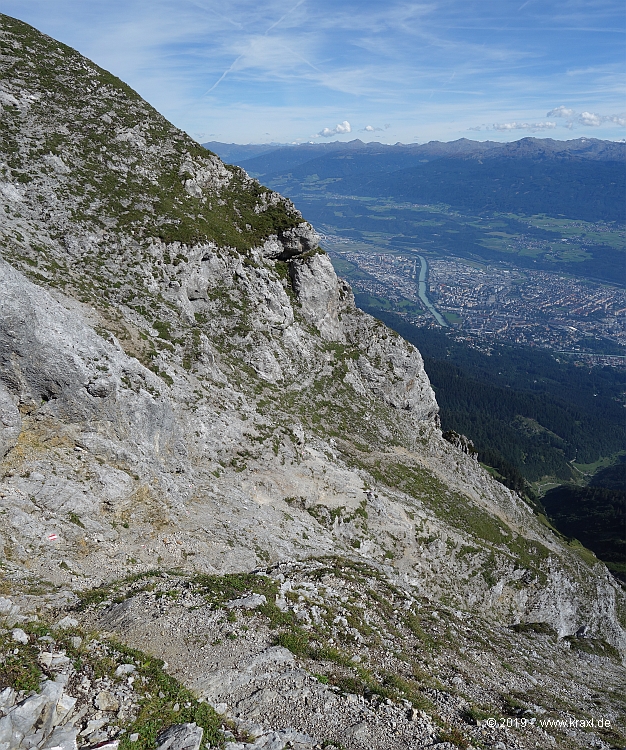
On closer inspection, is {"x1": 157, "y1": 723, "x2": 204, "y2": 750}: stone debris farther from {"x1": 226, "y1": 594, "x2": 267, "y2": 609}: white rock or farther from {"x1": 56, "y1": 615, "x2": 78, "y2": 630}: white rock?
{"x1": 226, "y1": 594, "x2": 267, "y2": 609}: white rock

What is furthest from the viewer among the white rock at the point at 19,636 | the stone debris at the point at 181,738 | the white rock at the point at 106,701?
the white rock at the point at 19,636

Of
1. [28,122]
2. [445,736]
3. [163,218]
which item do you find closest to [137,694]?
[445,736]

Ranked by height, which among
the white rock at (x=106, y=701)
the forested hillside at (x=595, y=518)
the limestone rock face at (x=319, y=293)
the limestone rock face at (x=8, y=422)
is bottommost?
the forested hillside at (x=595, y=518)

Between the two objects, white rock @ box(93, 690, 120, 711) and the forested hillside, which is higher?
white rock @ box(93, 690, 120, 711)

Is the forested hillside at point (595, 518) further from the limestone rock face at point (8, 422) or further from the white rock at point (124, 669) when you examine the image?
the limestone rock face at point (8, 422)

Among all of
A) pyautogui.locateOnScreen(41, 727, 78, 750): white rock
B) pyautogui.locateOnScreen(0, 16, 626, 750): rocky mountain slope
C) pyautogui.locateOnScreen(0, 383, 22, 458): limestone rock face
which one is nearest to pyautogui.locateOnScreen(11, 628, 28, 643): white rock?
pyautogui.locateOnScreen(0, 16, 626, 750): rocky mountain slope

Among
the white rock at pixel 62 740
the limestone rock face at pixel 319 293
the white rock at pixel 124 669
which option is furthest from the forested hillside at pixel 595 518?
the white rock at pixel 62 740

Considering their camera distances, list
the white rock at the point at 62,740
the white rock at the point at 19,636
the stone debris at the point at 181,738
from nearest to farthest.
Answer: the white rock at the point at 62,740
the stone debris at the point at 181,738
the white rock at the point at 19,636

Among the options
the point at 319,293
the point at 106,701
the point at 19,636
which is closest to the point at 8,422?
the point at 19,636

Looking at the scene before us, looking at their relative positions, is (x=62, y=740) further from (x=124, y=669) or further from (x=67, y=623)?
(x=67, y=623)
